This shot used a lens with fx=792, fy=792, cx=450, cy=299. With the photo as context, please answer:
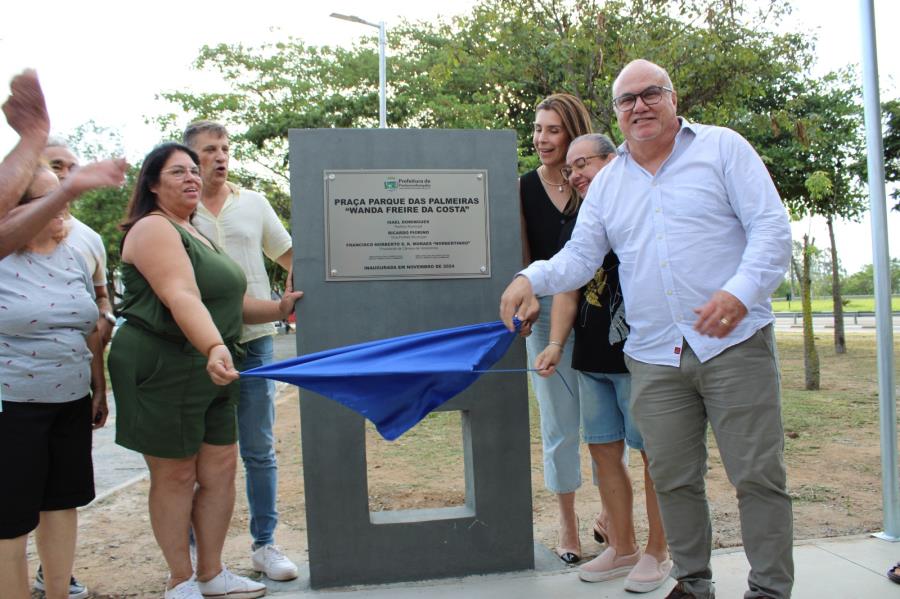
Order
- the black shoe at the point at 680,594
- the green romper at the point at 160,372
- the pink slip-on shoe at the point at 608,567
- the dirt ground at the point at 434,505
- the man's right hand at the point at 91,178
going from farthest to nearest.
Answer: the dirt ground at the point at 434,505
the pink slip-on shoe at the point at 608,567
the green romper at the point at 160,372
the black shoe at the point at 680,594
the man's right hand at the point at 91,178

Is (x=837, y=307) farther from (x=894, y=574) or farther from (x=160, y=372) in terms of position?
(x=160, y=372)

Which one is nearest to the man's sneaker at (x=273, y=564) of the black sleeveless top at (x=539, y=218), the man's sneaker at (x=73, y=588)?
the man's sneaker at (x=73, y=588)

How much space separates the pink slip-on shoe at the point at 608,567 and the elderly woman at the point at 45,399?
2211mm

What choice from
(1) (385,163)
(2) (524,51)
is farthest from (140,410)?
(2) (524,51)

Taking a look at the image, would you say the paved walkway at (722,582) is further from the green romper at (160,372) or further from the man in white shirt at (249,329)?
the green romper at (160,372)

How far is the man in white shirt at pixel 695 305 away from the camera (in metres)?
2.87

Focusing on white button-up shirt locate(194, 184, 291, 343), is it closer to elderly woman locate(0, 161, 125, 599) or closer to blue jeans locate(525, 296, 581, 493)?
elderly woman locate(0, 161, 125, 599)

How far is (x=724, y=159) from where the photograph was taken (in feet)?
A: 9.79

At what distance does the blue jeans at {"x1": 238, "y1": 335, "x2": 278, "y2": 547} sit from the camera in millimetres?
3957

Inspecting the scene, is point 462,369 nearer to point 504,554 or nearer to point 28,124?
point 504,554

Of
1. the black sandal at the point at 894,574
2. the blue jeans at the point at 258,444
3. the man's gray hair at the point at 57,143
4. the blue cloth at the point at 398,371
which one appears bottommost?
the black sandal at the point at 894,574

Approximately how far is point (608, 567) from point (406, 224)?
1873 mm

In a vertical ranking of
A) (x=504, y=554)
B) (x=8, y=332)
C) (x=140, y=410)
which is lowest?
(x=504, y=554)

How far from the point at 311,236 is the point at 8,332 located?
131 centimetres
